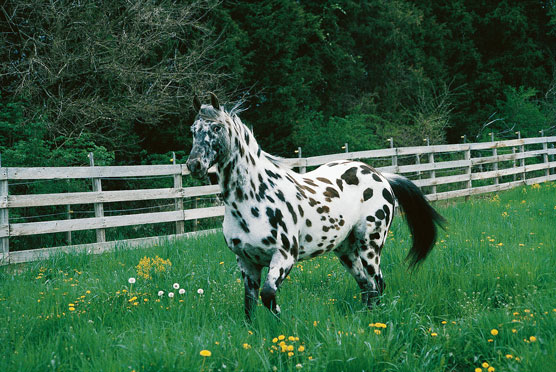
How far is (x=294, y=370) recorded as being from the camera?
2914mm

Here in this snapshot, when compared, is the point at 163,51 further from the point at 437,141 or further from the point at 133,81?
the point at 437,141

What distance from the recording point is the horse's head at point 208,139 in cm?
340

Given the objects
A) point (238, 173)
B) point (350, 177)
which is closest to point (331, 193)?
point (350, 177)

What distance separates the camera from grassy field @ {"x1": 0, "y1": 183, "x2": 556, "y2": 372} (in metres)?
2.96

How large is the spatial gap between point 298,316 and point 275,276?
0.39 m

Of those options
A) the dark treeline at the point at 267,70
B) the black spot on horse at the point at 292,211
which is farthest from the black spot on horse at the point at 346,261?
the dark treeline at the point at 267,70

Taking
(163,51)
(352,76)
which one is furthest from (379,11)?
(163,51)

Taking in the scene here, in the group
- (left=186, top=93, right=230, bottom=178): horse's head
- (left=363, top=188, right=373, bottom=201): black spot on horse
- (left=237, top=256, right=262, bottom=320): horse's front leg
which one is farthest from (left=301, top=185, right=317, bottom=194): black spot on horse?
(left=186, top=93, right=230, bottom=178): horse's head

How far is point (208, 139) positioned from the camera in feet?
11.5

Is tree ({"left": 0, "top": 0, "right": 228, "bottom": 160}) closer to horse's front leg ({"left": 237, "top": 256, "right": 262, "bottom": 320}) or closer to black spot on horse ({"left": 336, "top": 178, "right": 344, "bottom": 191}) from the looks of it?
black spot on horse ({"left": 336, "top": 178, "right": 344, "bottom": 191})

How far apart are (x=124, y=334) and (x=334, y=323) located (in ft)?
4.73

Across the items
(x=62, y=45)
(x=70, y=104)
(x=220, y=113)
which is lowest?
(x=220, y=113)

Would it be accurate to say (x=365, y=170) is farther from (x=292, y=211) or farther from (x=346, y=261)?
(x=292, y=211)

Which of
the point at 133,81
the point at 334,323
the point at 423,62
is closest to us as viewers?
the point at 334,323
